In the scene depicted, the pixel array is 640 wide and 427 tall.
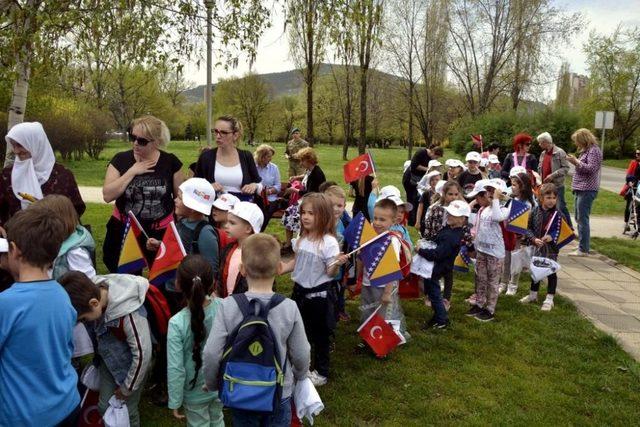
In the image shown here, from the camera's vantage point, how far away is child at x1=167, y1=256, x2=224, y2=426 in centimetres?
286

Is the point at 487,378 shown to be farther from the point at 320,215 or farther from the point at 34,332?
the point at 34,332

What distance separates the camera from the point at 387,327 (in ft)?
15.3

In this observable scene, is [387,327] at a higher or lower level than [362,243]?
lower

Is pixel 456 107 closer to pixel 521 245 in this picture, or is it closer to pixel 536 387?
pixel 521 245

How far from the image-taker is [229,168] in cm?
488

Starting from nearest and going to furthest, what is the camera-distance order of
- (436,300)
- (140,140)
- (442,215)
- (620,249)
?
(140,140) → (436,300) → (442,215) → (620,249)

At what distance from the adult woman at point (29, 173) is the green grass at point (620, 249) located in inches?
332

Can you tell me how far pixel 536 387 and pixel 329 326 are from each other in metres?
1.84

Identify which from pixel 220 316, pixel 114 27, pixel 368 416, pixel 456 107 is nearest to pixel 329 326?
pixel 368 416

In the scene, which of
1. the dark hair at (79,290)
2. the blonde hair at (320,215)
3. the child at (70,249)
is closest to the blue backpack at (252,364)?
the dark hair at (79,290)

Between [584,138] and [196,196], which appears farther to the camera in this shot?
[584,138]

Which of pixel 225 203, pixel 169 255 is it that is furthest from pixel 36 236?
pixel 225 203

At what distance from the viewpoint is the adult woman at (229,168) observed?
15.7 feet

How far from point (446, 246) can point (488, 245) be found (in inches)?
28.4
